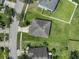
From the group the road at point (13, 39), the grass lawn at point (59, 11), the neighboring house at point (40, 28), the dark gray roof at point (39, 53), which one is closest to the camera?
the dark gray roof at point (39, 53)

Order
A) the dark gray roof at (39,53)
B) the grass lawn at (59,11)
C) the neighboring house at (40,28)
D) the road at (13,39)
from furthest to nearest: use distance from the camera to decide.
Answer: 1. the road at (13,39)
2. the grass lawn at (59,11)
3. the neighboring house at (40,28)
4. the dark gray roof at (39,53)

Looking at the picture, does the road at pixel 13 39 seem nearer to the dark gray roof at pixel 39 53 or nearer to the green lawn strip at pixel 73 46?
the dark gray roof at pixel 39 53

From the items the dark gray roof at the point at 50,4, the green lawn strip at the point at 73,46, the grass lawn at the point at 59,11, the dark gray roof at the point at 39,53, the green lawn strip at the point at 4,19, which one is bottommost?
the dark gray roof at the point at 39,53

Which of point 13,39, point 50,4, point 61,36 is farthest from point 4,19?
point 61,36

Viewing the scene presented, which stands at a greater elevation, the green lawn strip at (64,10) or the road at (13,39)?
the green lawn strip at (64,10)

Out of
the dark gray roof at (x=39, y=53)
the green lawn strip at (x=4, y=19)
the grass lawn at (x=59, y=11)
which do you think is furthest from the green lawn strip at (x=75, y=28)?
the green lawn strip at (x=4, y=19)

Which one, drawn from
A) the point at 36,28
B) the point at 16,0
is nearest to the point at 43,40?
the point at 36,28

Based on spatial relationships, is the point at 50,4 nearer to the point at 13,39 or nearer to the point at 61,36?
the point at 61,36

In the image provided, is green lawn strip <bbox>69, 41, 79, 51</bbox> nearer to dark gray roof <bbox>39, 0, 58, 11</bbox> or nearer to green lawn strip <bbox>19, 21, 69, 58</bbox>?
green lawn strip <bbox>19, 21, 69, 58</bbox>
